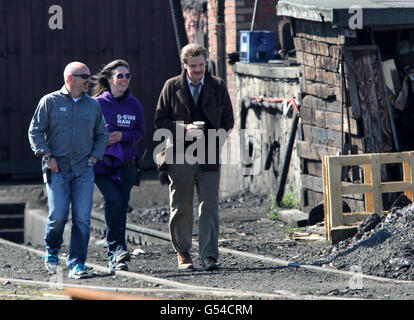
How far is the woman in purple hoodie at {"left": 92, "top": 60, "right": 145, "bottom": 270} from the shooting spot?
27.8ft

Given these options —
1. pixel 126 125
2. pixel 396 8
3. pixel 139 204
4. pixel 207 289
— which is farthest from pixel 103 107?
pixel 139 204

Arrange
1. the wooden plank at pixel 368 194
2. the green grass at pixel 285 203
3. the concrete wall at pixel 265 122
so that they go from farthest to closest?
the concrete wall at pixel 265 122 < the green grass at pixel 285 203 < the wooden plank at pixel 368 194

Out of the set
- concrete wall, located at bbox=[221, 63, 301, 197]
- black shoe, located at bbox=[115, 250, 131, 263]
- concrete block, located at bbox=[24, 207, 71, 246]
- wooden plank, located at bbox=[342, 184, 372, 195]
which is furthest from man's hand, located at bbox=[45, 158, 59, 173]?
concrete block, located at bbox=[24, 207, 71, 246]

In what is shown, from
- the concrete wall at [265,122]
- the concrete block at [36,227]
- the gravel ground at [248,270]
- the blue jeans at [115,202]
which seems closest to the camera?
the gravel ground at [248,270]

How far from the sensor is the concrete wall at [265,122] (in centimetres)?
1247

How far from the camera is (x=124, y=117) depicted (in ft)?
28.1

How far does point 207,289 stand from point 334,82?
13.5 feet

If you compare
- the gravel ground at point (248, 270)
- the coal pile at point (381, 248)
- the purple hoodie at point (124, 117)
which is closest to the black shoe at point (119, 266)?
the gravel ground at point (248, 270)

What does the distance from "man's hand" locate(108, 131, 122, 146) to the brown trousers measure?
1.86ft

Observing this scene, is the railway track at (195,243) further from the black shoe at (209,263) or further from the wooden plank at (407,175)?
the wooden plank at (407,175)

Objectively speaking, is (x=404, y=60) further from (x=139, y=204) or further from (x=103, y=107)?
(x=139, y=204)

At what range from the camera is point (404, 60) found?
10484 millimetres

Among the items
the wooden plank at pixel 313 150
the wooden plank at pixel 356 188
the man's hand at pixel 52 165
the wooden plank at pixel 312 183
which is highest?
the man's hand at pixel 52 165

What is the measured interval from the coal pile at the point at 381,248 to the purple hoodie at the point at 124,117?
210 centimetres
